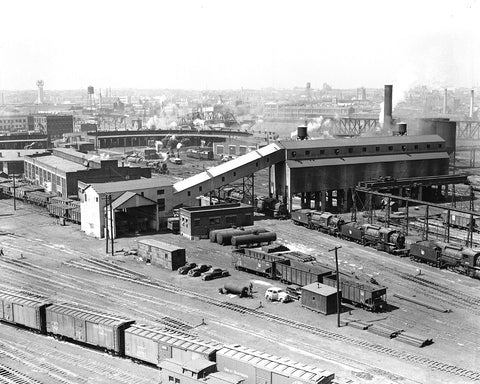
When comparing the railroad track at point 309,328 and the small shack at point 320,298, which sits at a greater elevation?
the small shack at point 320,298

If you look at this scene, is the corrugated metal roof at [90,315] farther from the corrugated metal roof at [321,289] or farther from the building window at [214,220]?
the building window at [214,220]

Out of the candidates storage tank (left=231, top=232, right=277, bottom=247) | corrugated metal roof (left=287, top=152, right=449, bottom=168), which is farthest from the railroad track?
corrugated metal roof (left=287, top=152, right=449, bottom=168)

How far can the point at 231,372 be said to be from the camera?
3228cm

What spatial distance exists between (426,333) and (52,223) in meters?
52.2

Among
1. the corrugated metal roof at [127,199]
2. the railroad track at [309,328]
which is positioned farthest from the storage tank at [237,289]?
the corrugated metal roof at [127,199]

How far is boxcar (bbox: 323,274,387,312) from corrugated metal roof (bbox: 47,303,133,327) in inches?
664

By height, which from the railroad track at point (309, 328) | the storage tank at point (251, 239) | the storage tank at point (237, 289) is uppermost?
the storage tank at point (251, 239)

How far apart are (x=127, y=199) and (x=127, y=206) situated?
81 centimetres

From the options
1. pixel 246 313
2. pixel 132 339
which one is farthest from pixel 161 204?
pixel 132 339

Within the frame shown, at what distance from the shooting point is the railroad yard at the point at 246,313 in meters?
35.9

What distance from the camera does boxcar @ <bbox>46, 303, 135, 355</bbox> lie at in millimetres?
37156

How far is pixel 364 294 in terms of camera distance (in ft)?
149

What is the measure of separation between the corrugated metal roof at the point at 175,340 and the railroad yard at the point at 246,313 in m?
1.99

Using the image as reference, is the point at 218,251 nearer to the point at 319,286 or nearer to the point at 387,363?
the point at 319,286
